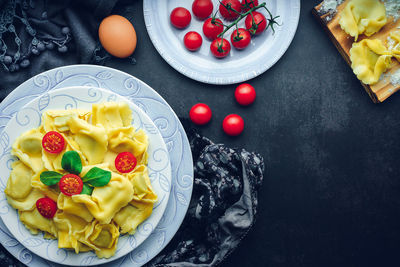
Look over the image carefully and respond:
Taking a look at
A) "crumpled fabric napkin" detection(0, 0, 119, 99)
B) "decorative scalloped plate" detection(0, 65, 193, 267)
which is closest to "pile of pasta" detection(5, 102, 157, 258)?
"decorative scalloped plate" detection(0, 65, 193, 267)

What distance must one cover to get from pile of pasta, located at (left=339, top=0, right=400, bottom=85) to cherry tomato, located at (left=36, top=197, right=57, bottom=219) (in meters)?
2.17

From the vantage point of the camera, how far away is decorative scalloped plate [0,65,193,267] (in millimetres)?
2080

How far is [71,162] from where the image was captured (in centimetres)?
185

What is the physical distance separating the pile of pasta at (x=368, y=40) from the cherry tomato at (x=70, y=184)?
1.96m

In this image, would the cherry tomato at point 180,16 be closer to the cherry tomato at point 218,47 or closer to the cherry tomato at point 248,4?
the cherry tomato at point 218,47

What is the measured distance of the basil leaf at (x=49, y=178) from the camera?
1.82 metres

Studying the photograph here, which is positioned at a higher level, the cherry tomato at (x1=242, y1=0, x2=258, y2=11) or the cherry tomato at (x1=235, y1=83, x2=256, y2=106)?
the cherry tomato at (x1=242, y1=0, x2=258, y2=11)

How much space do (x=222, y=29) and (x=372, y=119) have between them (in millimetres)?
1314

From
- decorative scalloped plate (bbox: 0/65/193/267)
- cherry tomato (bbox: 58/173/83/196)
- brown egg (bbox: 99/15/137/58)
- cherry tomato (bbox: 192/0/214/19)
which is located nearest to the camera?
cherry tomato (bbox: 58/173/83/196)

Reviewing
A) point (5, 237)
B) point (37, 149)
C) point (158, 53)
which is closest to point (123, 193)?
point (37, 149)

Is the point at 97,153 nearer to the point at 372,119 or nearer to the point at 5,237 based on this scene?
the point at 5,237

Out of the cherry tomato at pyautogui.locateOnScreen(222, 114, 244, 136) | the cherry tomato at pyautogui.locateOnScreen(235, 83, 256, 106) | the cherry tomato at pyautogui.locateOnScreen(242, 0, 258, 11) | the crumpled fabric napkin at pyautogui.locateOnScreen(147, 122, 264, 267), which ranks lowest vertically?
the crumpled fabric napkin at pyautogui.locateOnScreen(147, 122, 264, 267)

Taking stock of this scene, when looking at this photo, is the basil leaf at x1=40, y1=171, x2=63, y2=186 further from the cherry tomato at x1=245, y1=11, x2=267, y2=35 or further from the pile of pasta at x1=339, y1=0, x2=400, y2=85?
the pile of pasta at x1=339, y1=0, x2=400, y2=85

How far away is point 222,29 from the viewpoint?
2.37 m
